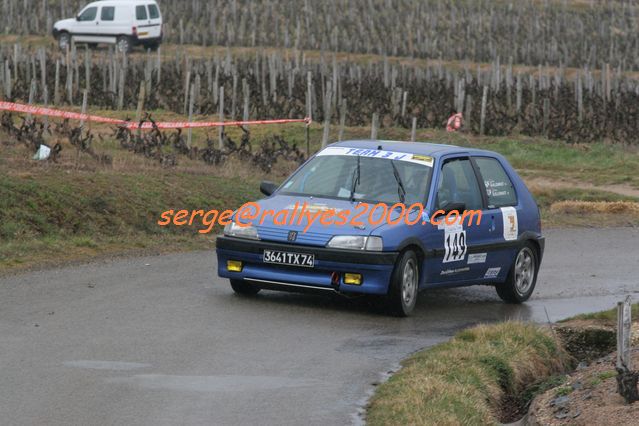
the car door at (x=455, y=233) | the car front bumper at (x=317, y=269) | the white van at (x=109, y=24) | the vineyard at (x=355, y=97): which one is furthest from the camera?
the white van at (x=109, y=24)

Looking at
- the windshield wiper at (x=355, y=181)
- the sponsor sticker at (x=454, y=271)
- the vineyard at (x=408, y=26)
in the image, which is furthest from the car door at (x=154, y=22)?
the sponsor sticker at (x=454, y=271)

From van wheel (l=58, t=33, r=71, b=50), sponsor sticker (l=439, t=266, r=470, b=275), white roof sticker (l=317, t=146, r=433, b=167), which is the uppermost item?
white roof sticker (l=317, t=146, r=433, b=167)

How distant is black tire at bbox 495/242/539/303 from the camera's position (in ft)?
47.8

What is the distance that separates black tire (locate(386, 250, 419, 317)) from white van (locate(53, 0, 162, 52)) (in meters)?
43.3

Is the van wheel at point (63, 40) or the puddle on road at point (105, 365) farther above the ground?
the puddle on road at point (105, 365)

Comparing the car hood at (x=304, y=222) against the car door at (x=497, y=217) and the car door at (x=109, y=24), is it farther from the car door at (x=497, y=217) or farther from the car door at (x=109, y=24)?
the car door at (x=109, y=24)

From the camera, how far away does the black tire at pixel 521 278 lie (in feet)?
47.8

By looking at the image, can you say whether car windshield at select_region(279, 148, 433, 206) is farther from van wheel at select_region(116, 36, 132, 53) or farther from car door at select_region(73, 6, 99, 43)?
car door at select_region(73, 6, 99, 43)

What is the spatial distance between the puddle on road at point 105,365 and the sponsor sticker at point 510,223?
5.40 m

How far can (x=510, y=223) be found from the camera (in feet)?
47.6

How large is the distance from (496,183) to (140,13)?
42.5 metres

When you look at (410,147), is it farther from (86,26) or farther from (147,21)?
(86,26)

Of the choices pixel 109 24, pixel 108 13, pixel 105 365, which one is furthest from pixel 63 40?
pixel 105 365

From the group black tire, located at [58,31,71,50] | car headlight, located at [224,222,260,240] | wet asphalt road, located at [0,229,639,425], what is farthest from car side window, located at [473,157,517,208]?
black tire, located at [58,31,71,50]
